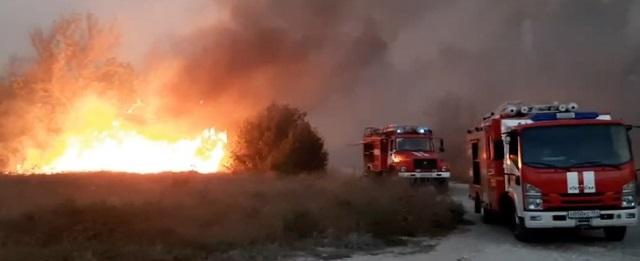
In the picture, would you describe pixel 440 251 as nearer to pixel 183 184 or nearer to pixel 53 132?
pixel 183 184

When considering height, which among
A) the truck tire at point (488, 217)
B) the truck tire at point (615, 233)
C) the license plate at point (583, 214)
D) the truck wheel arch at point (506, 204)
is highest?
the truck wheel arch at point (506, 204)

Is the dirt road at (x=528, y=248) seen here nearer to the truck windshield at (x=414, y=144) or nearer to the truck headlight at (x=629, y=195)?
the truck headlight at (x=629, y=195)

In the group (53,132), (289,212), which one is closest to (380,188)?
(289,212)

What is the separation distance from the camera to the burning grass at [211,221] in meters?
14.9

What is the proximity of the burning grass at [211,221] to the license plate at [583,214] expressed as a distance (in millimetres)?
4508

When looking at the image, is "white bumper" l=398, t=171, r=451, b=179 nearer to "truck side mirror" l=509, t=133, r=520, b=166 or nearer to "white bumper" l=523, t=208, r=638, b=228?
"truck side mirror" l=509, t=133, r=520, b=166

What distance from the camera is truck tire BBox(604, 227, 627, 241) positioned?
16156 millimetres

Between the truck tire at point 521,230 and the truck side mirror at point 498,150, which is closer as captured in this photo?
the truck tire at point 521,230

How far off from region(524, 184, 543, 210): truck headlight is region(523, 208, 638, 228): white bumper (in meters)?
0.16

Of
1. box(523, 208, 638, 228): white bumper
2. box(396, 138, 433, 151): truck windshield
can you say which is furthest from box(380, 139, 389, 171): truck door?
box(523, 208, 638, 228): white bumper

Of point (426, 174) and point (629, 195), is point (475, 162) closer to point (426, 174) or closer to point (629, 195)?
point (629, 195)

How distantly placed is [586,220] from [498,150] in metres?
3.40

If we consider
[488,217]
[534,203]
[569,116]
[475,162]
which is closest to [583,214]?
[534,203]

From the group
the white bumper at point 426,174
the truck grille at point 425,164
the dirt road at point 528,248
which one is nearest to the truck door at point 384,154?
the truck grille at point 425,164
